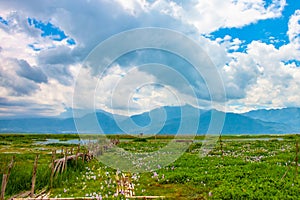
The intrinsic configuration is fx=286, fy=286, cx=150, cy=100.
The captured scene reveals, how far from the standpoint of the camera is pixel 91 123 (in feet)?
54.7

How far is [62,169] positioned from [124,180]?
2.70 m

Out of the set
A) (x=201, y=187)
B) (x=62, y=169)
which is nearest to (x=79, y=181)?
(x=62, y=169)

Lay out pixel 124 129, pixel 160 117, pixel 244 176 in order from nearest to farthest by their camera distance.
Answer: pixel 244 176
pixel 124 129
pixel 160 117

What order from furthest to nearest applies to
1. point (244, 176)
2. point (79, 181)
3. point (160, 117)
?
point (160, 117)
point (79, 181)
point (244, 176)

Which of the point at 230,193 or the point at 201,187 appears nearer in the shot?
the point at 230,193

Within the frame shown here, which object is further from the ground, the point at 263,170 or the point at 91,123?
the point at 91,123

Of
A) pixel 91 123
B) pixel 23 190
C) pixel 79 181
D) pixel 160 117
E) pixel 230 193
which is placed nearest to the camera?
pixel 230 193

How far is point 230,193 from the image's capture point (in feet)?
27.1

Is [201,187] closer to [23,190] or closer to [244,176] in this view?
[244,176]

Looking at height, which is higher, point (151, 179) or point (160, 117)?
point (160, 117)

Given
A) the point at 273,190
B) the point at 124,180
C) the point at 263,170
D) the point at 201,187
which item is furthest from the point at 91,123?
the point at 273,190

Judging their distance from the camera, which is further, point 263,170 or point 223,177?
point 263,170

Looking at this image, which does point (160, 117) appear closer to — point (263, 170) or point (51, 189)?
point (263, 170)

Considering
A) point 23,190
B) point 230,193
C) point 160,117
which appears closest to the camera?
point 230,193
